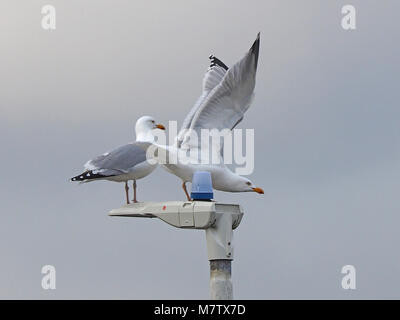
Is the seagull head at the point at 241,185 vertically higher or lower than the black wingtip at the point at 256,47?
lower

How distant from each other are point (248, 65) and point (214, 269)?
467 cm

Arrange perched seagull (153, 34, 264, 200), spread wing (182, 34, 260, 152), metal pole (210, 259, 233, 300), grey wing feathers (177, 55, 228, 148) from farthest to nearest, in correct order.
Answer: grey wing feathers (177, 55, 228, 148) → spread wing (182, 34, 260, 152) → perched seagull (153, 34, 264, 200) → metal pole (210, 259, 233, 300)

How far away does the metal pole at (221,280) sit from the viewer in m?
12.2

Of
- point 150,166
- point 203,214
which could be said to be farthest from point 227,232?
point 150,166

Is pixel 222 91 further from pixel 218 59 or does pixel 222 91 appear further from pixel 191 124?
pixel 218 59

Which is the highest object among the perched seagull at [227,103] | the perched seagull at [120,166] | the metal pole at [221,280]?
the perched seagull at [227,103]

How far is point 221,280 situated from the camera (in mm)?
12328

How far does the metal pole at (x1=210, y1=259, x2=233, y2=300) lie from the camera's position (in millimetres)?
12242

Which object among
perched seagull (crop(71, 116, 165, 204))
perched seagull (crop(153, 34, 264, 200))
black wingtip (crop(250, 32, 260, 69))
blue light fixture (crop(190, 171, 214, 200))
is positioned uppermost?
black wingtip (crop(250, 32, 260, 69))

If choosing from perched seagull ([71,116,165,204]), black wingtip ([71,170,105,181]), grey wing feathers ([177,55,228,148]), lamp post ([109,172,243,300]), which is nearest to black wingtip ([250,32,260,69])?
grey wing feathers ([177,55,228,148])

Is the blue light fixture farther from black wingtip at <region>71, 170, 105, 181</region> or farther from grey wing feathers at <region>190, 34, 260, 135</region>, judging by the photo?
grey wing feathers at <region>190, 34, 260, 135</region>

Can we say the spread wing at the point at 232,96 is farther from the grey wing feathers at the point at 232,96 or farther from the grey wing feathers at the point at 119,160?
the grey wing feathers at the point at 119,160

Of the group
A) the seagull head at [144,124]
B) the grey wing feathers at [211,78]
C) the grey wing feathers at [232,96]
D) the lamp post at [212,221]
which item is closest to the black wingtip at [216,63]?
the grey wing feathers at [211,78]

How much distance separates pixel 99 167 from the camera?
13914 mm
